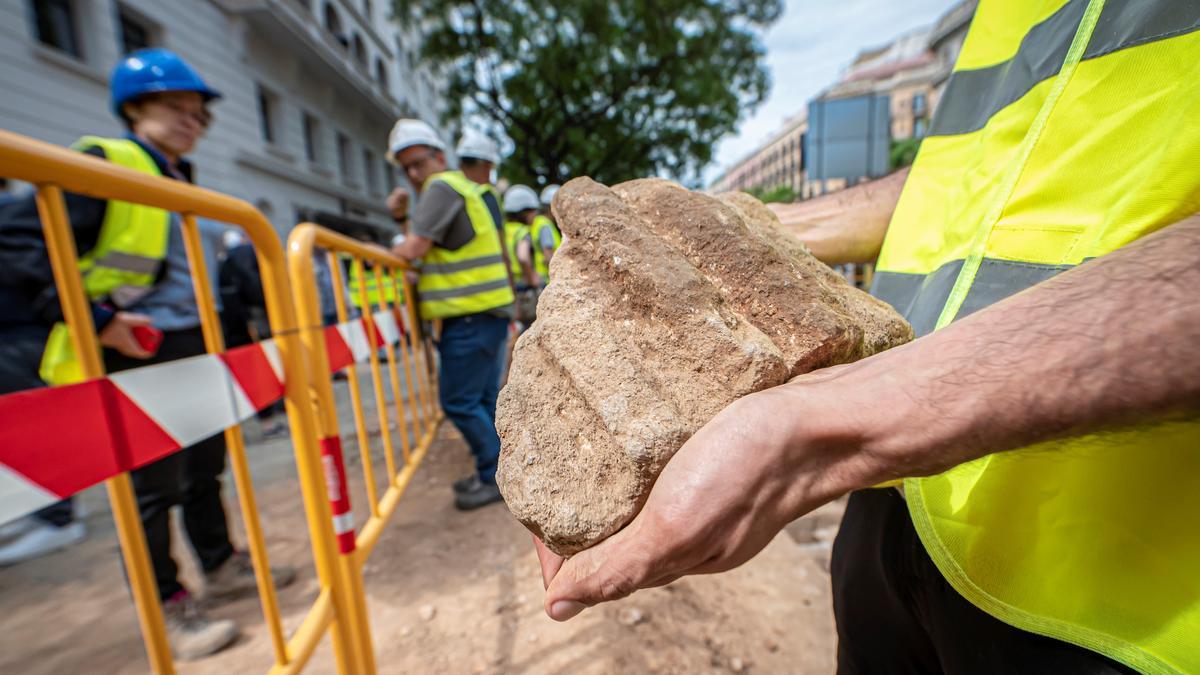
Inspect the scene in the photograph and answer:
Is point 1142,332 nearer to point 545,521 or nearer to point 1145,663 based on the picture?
point 1145,663

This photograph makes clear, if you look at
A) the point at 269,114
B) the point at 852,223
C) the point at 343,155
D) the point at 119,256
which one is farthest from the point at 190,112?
the point at 343,155

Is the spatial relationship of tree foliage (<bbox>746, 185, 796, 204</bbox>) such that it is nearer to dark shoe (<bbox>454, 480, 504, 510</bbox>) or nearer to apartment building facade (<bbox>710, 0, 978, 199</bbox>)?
dark shoe (<bbox>454, 480, 504, 510</bbox>)

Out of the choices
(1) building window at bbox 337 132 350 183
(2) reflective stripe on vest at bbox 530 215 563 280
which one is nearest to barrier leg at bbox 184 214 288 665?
(2) reflective stripe on vest at bbox 530 215 563 280

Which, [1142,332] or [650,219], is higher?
[650,219]

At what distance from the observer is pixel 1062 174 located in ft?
2.73

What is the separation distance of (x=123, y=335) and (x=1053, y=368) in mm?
2558

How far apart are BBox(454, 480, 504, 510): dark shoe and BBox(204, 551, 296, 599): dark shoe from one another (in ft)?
3.36

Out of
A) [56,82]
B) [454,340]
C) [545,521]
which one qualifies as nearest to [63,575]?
[454,340]

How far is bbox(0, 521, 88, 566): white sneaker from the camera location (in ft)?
10.2

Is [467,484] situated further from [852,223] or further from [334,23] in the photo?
[334,23]

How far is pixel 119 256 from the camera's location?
203 cm

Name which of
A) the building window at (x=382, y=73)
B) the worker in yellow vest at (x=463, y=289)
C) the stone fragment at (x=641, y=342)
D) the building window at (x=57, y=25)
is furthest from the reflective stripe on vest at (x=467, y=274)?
the building window at (x=382, y=73)

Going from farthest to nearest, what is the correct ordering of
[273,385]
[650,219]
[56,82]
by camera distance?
[56,82] < [273,385] < [650,219]

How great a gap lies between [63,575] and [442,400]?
2.24 meters
